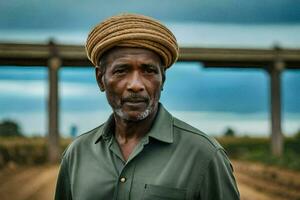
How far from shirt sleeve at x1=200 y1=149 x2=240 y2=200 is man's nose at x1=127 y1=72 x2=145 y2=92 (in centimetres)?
34

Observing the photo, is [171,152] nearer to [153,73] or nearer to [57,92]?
[153,73]

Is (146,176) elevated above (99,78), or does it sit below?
below

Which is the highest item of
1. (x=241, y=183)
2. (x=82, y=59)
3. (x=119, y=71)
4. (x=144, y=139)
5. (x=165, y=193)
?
(x=82, y=59)

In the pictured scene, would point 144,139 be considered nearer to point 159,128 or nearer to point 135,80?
point 159,128

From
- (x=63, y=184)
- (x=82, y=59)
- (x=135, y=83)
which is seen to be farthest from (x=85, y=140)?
(x=82, y=59)

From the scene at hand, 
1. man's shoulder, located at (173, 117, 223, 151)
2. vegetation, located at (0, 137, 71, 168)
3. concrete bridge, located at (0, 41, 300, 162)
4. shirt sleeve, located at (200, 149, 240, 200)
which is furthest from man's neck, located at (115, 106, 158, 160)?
vegetation, located at (0, 137, 71, 168)

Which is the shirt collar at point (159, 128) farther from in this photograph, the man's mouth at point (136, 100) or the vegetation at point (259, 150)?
the vegetation at point (259, 150)

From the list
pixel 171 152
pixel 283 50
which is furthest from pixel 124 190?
pixel 283 50

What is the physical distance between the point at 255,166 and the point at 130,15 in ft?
31.1

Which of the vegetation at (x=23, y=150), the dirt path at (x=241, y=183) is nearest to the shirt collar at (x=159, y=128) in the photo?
the dirt path at (x=241, y=183)

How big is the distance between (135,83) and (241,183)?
8306 mm

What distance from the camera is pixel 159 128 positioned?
6.75ft

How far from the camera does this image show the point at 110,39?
6.55ft

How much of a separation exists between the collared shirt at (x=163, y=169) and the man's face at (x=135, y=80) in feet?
0.35
